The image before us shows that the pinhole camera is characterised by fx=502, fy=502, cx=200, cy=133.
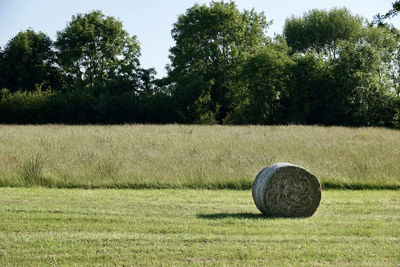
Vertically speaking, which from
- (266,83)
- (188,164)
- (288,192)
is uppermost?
(266,83)

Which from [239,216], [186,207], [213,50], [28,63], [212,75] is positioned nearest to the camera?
[239,216]

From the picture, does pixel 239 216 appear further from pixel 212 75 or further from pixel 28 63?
pixel 28 63

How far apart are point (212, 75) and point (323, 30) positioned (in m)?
21.3

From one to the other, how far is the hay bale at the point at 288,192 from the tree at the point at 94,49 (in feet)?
141

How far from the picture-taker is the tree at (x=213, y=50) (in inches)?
1860

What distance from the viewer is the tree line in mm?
41719

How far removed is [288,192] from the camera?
969cm

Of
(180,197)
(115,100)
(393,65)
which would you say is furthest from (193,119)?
(180,197)

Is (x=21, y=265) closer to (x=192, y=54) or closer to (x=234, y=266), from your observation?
(x=234, y=266)

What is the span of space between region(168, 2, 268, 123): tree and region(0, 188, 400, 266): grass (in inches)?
1386

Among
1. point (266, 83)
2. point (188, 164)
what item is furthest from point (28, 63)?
point (188, 164)

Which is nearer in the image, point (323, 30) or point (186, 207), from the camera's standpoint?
point (186, 207)

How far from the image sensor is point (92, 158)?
16.1 m

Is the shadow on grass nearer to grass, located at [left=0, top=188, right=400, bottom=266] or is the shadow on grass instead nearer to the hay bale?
grass, located at [left=0, top=188, right=400, bottom=266]
